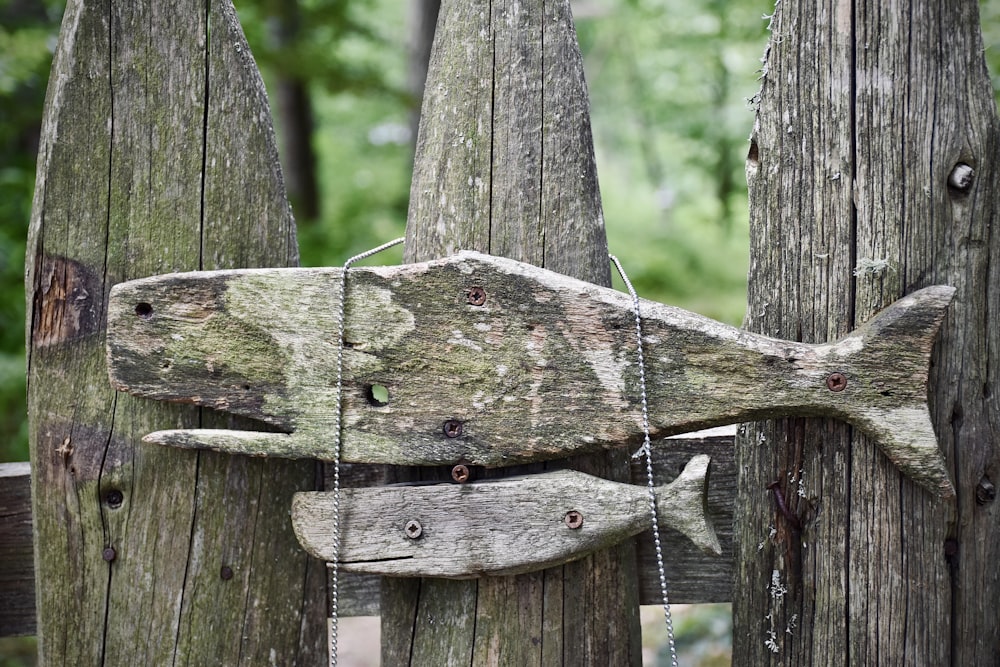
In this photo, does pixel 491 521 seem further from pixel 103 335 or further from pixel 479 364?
pixel 103 335

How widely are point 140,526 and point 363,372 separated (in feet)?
1.85

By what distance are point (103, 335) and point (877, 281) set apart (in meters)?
1.43

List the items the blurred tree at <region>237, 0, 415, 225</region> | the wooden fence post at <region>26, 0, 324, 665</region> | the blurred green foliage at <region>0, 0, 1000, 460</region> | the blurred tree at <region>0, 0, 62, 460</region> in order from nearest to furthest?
the wooden fence post at <region>26, 0, 324, 665</region> < the blurred tree at <region>0, 0, 62, 460</region> < the blurred green foliage at <region>0, 0, 1000, 460</region> < the blurred tree at <region>237, 0, 415, 225</region>

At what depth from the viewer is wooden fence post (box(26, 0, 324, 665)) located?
5.10 feet

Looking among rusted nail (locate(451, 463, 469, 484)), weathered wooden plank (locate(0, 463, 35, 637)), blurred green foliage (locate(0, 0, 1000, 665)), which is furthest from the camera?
blurred green foliage (locate(0, 0, 1000, 665))

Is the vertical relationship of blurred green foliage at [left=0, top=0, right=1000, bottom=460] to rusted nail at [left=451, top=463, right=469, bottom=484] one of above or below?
above

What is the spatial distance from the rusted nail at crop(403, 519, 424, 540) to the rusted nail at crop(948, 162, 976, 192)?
1118 millimetres

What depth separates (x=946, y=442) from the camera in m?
1.46

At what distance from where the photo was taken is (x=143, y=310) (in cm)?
148

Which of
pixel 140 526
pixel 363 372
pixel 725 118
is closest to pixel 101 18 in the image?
pixel 363 372

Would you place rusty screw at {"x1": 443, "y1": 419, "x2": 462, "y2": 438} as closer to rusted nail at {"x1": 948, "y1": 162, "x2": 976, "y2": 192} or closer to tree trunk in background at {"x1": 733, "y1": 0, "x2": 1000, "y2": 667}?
tree trunk in background at {"x1": 733, "y1": 0, "x2": 1000, "y2": 667}

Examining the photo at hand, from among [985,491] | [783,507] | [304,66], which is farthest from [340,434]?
[304,66]

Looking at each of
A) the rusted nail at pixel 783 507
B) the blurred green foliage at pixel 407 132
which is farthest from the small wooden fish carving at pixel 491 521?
the blurred green foliage at pixel 407 132

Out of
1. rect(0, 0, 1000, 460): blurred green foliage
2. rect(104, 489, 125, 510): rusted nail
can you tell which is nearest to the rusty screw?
rect(104, 489, 125, 510): rusted nail
